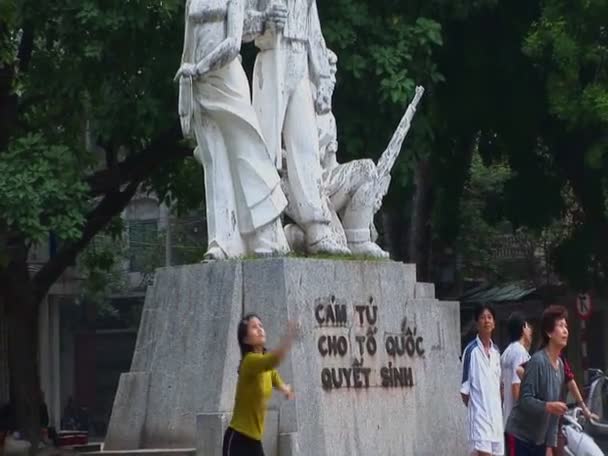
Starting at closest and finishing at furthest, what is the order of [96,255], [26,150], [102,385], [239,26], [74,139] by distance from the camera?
[239,26], [26,150], [74,139], [96,255], [102,385]

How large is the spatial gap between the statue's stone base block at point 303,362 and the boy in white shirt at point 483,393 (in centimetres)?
70

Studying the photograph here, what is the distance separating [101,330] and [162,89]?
1062 inches

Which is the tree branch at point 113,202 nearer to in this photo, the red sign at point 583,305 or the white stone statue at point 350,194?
the red sign at point 583,305

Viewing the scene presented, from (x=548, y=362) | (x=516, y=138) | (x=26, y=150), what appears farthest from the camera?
(x=516, y=138)

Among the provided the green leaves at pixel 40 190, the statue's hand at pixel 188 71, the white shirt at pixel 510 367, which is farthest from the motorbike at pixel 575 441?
the green leaves at pixel 40 190

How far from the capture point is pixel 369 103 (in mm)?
24484

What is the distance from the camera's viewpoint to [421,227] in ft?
107

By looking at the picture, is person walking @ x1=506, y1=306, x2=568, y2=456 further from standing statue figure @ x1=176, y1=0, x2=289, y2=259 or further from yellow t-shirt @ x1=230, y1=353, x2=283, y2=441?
standing statue figure @ x1=176, y1=0, x2=289, y2=259

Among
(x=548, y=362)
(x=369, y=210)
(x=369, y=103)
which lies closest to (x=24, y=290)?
(x=369, y=103)

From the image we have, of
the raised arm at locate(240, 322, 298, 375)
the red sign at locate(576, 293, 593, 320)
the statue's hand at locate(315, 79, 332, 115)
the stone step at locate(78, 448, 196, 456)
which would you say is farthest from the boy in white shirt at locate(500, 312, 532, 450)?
the red sign at locate(576, 293, 593, 320)

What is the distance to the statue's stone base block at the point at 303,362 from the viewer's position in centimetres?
1435

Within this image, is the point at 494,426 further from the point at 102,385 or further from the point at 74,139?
the point at 102,385

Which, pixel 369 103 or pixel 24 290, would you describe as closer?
pixel 369 103

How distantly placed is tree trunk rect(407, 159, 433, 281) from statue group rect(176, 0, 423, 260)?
53.4ft
